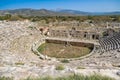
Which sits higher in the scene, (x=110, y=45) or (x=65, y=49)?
(x=110, y=45)

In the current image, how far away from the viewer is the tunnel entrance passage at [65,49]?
23312 mm

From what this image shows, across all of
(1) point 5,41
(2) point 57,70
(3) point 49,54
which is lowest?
(3) point 49,54

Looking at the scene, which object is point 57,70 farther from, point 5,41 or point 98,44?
point 98,44

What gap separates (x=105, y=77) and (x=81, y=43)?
2132cm

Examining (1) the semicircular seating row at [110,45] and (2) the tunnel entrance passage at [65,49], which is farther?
(2) the tunnel entrance passage at [65,49]

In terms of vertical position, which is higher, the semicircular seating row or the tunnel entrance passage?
the semicircular seating row

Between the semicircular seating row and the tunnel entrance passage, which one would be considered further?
the tunnel entrance passage

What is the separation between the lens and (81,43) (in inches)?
1086

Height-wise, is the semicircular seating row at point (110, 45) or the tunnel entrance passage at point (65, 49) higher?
the semicircular seating row at point (110, 45)

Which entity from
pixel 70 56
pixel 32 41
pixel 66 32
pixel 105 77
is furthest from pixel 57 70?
pixel 66 32

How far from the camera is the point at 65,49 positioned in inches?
1020

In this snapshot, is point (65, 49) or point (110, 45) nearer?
point (110, 45)

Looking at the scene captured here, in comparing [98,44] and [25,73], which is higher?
[25,73]

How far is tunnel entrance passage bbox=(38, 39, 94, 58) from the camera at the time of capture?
76.5ft
